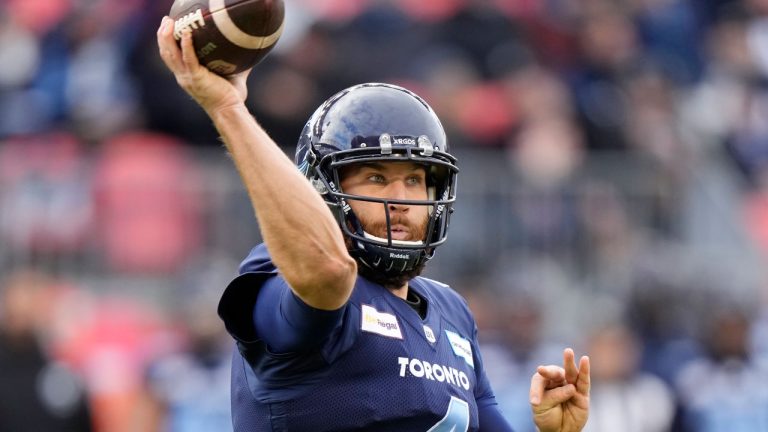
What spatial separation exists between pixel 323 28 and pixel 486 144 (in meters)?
1.56

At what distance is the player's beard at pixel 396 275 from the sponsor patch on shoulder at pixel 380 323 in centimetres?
15

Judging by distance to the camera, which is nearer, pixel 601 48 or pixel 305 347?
pixel 305 347

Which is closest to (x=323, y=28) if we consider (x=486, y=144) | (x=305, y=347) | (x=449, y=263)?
(x=486, y=144)

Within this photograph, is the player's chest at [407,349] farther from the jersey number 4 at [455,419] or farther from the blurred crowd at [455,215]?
the blurred crowd at [455,215]

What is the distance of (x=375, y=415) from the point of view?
3.53 meters

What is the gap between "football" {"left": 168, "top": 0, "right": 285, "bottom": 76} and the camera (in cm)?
334

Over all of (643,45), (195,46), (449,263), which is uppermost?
(195,46)

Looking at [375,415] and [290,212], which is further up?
[290,212]

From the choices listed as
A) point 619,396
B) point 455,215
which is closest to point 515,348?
point 619,396

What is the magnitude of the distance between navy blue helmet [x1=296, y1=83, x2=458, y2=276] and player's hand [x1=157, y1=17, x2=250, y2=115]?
512 millimetres

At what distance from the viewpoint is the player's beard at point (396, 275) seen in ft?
12.3

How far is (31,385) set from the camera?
821cm

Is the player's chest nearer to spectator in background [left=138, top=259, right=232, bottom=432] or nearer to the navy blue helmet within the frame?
the navy blue helmet

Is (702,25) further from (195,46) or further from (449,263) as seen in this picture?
(195,46)
